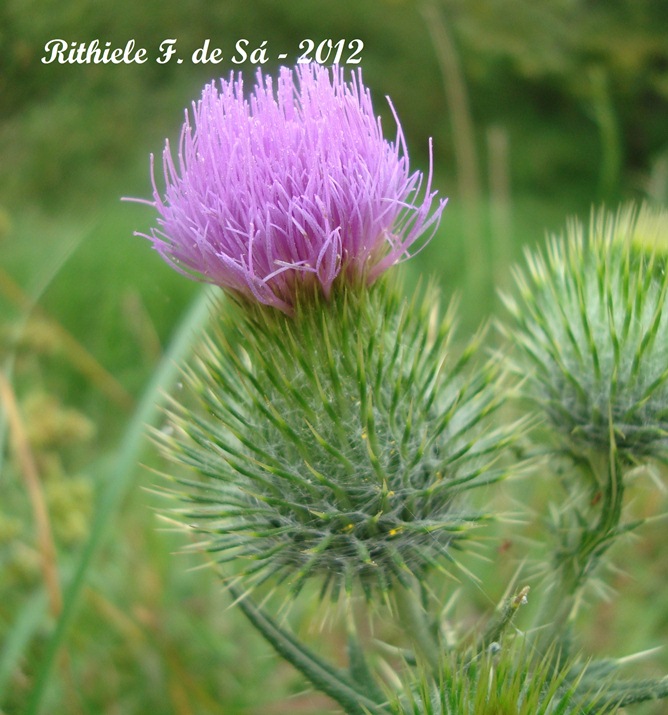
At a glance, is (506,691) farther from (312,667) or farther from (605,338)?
(605,338)

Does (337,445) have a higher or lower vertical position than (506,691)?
higher

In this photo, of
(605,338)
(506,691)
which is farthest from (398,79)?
(506,691)

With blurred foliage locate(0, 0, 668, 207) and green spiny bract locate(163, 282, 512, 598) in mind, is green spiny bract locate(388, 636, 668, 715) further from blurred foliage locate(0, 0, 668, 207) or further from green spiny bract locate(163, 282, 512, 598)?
blurred foliage locate(0, 0, 668, 207)

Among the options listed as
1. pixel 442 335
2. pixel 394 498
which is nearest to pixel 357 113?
pixel 442 335

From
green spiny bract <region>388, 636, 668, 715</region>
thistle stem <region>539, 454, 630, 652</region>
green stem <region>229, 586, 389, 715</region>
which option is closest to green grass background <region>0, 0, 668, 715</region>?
thistle stem <region>539, 454, 630, 652</region>

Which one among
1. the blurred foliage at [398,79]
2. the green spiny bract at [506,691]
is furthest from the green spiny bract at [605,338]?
the blurred foliage at [398,79]

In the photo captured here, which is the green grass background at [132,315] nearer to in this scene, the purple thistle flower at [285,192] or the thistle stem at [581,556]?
the thistle stem at [581,556]
